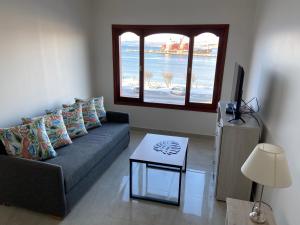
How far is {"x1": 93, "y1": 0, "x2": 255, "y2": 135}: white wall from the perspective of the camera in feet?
12.4

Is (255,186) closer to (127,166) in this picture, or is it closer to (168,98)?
(127,166)

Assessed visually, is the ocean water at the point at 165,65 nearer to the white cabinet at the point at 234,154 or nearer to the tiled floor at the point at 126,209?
the white cabinet at the point at 234,154

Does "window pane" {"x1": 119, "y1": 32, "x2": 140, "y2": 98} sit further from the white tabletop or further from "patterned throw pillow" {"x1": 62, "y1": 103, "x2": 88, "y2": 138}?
the white tabletop

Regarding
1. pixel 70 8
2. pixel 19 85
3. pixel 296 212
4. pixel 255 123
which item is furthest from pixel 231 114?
pixel 70 8

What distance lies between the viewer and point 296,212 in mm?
1569

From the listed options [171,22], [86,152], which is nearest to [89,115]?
[86,152]

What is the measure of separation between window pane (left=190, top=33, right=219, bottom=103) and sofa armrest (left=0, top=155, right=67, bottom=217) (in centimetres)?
288

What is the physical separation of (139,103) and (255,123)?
250cm

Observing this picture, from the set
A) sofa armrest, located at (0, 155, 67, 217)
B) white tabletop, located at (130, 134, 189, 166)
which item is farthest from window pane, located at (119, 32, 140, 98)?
Answer: sofa armrest, located at (0, 155, 67, 217)

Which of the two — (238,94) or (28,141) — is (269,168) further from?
(28,141)

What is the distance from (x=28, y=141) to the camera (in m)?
2.45

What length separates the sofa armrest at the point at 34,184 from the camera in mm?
2199

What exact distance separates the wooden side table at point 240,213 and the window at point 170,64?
258 centimetres

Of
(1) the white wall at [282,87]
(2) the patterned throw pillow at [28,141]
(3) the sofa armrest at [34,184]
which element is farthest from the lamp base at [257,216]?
(2) the patterned throw pillow at [28,141]
